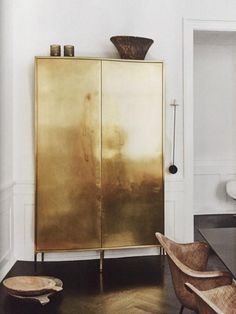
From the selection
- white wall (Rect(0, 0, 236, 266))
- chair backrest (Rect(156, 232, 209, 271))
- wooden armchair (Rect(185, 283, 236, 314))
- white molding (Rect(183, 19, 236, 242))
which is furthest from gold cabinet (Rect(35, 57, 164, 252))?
wooden armchair (Rect(185, 283, 236, 314))

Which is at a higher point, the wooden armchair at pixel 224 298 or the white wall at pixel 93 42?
the white wall at pixel 93 42

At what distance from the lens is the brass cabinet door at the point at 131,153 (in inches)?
151

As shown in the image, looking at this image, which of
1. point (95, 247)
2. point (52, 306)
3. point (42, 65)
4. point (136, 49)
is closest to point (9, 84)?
point (42, 65)

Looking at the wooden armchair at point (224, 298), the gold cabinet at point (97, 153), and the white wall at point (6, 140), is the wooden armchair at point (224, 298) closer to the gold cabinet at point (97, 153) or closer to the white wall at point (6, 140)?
the gold cabinet at point (97, 153)

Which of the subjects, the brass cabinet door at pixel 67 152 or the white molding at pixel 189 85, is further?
the white molding at pixel 189 85

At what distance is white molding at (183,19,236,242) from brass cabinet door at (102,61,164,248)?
0.50 metres

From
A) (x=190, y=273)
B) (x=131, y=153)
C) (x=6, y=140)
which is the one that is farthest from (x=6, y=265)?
(x=190, y=273)

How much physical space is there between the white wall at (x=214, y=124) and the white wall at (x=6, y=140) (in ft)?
8.83

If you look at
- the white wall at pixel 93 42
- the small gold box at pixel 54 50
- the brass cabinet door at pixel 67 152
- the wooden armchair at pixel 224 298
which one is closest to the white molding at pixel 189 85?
the white wall at pixel 93 42

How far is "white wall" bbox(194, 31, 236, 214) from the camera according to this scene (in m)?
5.68

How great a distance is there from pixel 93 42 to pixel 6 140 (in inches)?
51.9

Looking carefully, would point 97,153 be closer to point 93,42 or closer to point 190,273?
point 93,42

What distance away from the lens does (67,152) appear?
3781mm

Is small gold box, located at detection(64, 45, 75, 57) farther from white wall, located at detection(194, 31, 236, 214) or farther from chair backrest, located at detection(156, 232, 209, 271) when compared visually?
white wall, located at detection(194, 31, 236, 214)
